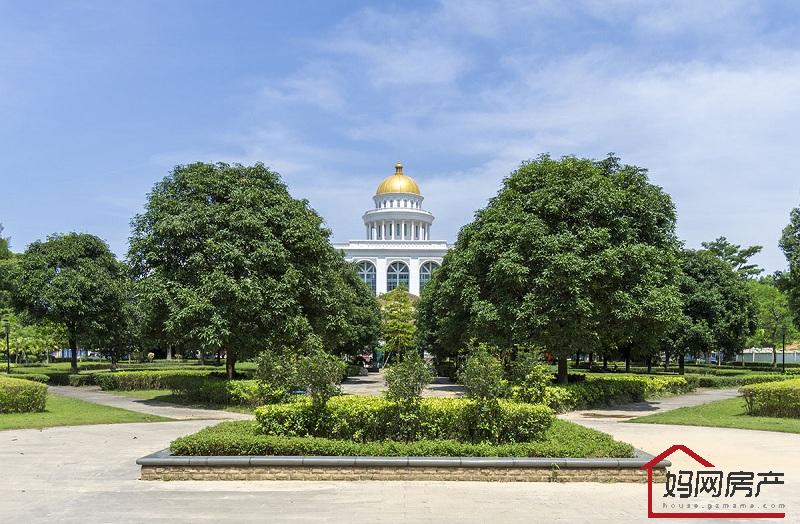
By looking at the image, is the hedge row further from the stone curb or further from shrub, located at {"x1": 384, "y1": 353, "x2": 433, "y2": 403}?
the stone curb

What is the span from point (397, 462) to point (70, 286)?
2777 cm

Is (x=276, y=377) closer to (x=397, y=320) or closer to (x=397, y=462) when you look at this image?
(x=397, y=462)

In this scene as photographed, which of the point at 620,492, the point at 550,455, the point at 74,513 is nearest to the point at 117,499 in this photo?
the point at 74,513

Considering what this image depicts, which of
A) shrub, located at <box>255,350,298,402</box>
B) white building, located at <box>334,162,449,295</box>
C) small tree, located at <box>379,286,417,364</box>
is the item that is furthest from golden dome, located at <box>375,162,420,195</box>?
shrub, located at <box>255,350,298,402</box>

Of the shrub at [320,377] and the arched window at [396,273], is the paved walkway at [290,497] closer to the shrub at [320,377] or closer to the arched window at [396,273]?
the shrub at [320,377]

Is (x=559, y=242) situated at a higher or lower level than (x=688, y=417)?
higher

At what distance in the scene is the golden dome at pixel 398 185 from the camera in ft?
326

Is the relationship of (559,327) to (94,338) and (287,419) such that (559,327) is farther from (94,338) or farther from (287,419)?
(94,338)

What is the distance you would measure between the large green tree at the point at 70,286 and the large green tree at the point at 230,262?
10.8 m

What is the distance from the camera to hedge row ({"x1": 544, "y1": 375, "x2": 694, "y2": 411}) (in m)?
20.1

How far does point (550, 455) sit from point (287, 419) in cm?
433

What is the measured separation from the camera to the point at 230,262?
21109 mm

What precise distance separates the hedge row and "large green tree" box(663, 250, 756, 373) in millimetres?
5139

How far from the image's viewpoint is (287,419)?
11219 mm
